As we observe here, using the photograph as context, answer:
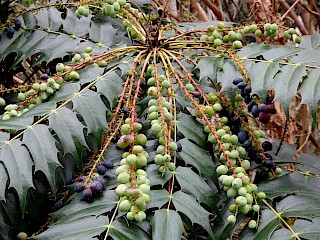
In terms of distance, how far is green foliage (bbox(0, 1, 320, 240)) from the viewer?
1075 millimetres

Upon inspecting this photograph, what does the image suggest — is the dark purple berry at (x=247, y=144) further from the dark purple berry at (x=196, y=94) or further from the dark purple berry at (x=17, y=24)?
the dark purple berry at (x=17, y=24)

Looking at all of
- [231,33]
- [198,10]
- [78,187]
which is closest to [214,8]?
[198,10]

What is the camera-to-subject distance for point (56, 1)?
177 cm

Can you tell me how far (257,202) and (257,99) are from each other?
307mm

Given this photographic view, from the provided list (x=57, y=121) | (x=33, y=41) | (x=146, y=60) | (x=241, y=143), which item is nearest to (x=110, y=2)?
(x=146, y=60)

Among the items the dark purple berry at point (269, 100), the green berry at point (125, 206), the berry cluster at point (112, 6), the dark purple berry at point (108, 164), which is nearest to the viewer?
the green berry at point (125, 206)

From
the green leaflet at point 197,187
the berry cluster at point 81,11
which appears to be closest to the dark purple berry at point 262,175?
the green leaflet at point 197,187

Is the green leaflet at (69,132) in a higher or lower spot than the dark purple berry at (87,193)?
higher

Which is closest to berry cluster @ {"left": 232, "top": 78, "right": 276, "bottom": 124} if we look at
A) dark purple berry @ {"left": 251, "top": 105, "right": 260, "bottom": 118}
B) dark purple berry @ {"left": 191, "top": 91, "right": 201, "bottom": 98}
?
dark purple berry @ {"left": 251, "top": 105, "right": 260, "bottom": 118}

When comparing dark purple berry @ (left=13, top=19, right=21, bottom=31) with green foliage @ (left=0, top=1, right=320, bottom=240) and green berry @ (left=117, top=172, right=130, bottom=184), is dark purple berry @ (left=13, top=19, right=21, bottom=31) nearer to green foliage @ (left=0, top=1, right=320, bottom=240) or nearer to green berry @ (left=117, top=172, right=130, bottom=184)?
green foliage @ (left=0, top=1, right=320, bottom=240)

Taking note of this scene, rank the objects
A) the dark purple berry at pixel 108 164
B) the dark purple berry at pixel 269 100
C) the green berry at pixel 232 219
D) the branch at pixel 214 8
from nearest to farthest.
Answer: the green berry at pixel 232 219 → the dark purple berry at pixel 108 164 → the dark purple berry at pixel 269 100 → the branch at pixel 214 8

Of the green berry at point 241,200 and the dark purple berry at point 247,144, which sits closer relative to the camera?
the green berry at point 241,200

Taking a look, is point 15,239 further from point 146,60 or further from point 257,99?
point 257,99

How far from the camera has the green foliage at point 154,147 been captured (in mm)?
1075
